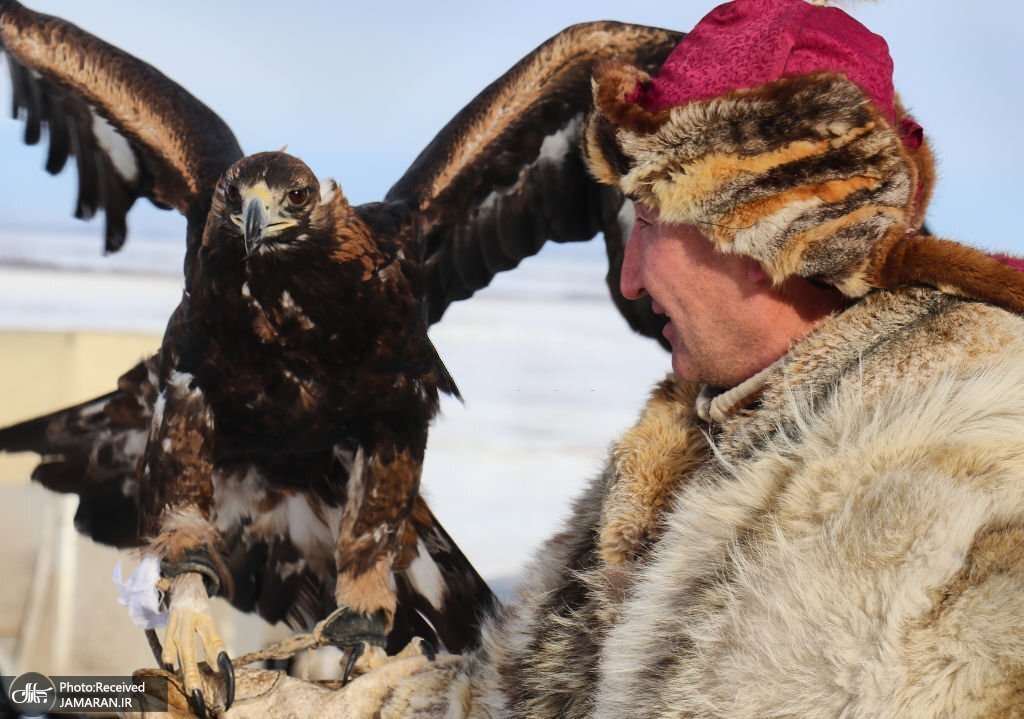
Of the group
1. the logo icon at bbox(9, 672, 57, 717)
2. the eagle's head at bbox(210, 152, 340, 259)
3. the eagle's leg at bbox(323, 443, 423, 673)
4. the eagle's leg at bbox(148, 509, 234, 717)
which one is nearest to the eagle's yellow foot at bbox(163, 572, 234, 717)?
the eagle's leg at bbox(148, 509, 234, 717)

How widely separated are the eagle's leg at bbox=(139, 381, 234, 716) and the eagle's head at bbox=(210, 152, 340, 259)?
1.34ft

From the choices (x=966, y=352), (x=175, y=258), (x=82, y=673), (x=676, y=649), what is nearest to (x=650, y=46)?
(x=966, y=352)

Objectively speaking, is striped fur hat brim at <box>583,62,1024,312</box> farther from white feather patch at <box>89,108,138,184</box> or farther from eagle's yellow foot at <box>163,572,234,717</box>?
white feather patch at <box>89,108,138,184</box>

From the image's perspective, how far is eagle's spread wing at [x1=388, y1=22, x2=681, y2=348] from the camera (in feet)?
8.66

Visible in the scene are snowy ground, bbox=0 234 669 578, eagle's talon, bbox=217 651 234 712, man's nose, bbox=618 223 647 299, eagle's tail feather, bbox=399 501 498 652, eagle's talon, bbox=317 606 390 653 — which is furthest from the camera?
snowy ground, bbox=0 234 669 578

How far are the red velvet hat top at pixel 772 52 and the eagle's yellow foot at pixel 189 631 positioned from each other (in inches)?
55.2

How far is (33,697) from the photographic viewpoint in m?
2.12

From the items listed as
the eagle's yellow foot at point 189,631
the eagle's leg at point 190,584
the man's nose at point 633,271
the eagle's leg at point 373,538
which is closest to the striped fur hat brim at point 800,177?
the man's nose at point 633,271

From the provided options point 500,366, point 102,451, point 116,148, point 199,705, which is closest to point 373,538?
point 102,451

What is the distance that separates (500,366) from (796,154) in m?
4.64

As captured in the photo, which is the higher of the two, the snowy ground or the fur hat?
the fur hat

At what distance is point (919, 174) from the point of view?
1.16 meters

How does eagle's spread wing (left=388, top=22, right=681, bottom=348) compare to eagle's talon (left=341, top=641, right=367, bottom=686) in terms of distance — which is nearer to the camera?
eagle's talon (left=341, top=641, right=367, bottom=686)

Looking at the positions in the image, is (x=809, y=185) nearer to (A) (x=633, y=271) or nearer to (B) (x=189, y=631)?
(A) (x=633, y=271)
